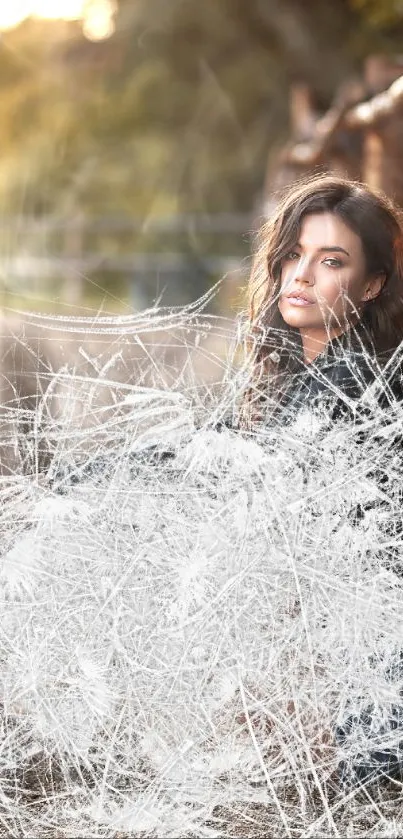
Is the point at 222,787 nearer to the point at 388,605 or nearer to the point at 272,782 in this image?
the point at 272,782

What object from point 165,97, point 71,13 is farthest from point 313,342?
point 165,97

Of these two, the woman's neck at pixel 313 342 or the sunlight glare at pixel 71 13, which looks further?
the sunlight glare at pixel 71 13

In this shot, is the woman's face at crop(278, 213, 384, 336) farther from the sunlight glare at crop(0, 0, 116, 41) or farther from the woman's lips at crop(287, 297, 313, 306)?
the sunlight glare at crop(0, 0, 116, 41)

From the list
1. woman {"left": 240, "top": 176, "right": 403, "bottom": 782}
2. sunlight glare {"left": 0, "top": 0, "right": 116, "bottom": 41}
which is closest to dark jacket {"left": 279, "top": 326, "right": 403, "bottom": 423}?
woman {"left": 240, "top": 176, "right": 403, "bottom": 782}

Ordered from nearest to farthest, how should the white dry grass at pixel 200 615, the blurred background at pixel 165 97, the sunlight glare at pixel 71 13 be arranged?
the white dry grass at pixel 200 615 → the sunlight glare at pixel 71 13 → the blurred background at pixel 165 97

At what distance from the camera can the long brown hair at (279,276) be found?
662mm

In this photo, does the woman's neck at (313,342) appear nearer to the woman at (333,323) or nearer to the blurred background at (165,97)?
the woman at (333,323)

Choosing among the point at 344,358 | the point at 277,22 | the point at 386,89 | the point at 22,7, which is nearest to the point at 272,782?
the point at 344,358

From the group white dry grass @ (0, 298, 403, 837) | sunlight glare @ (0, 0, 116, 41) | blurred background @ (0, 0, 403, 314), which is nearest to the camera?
white dry grass @ (0, 298, 403, 837)

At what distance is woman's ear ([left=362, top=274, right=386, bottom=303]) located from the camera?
0.67 metres

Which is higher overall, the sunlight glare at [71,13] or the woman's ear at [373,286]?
the sunlight glare at [71,13]

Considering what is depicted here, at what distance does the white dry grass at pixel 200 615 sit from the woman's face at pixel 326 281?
6 centimetres

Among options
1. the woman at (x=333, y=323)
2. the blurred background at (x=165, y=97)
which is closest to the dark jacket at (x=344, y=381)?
the woman at (x=333, y=323)

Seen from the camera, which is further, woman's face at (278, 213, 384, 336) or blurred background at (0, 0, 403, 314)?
blurred background at (0, 0, 403, 314)
